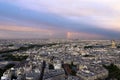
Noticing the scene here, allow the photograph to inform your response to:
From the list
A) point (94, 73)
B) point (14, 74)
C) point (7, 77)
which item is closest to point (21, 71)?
point (14, 74)

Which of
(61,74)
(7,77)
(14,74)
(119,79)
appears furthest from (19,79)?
(119,79)

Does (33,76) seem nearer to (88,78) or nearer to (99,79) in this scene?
(88,78)

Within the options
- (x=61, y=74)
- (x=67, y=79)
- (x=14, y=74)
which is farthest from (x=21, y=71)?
(x=67, y=79)

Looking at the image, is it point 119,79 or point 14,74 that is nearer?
point 119,79

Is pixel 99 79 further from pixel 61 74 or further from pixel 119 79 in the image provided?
pixel 61 74

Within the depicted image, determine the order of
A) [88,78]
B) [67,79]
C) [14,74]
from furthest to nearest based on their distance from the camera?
[14,74]
[88,78]
[67,79]

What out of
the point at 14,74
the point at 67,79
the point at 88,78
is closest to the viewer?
the point at 67,79

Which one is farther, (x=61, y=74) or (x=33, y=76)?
(x=61, y=74)
